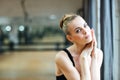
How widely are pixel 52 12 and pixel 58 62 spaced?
19.7ft

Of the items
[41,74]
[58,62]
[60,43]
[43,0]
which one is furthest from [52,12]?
[58,62]

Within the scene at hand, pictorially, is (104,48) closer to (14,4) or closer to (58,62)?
(58,62)

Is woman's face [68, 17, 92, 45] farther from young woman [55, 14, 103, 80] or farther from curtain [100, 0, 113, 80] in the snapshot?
curtain [100, 0, 113, 80]

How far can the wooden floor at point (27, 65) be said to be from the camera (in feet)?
22.2

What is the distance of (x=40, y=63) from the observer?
812 cm

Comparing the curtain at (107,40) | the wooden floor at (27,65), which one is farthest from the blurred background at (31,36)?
the curtain at (107,40)

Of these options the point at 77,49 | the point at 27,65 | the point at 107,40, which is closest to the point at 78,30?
the point at 77,49

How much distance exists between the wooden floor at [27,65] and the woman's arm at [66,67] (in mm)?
5242

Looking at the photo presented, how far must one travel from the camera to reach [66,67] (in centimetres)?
126

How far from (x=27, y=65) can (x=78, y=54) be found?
6708 millimetres

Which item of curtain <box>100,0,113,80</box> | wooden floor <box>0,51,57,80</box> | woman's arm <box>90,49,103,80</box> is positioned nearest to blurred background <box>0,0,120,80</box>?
wooden floor <box>0,51,57,80</box>

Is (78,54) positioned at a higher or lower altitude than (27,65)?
higher

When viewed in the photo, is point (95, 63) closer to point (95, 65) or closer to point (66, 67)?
point (95, 65)

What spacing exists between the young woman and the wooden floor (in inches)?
206
